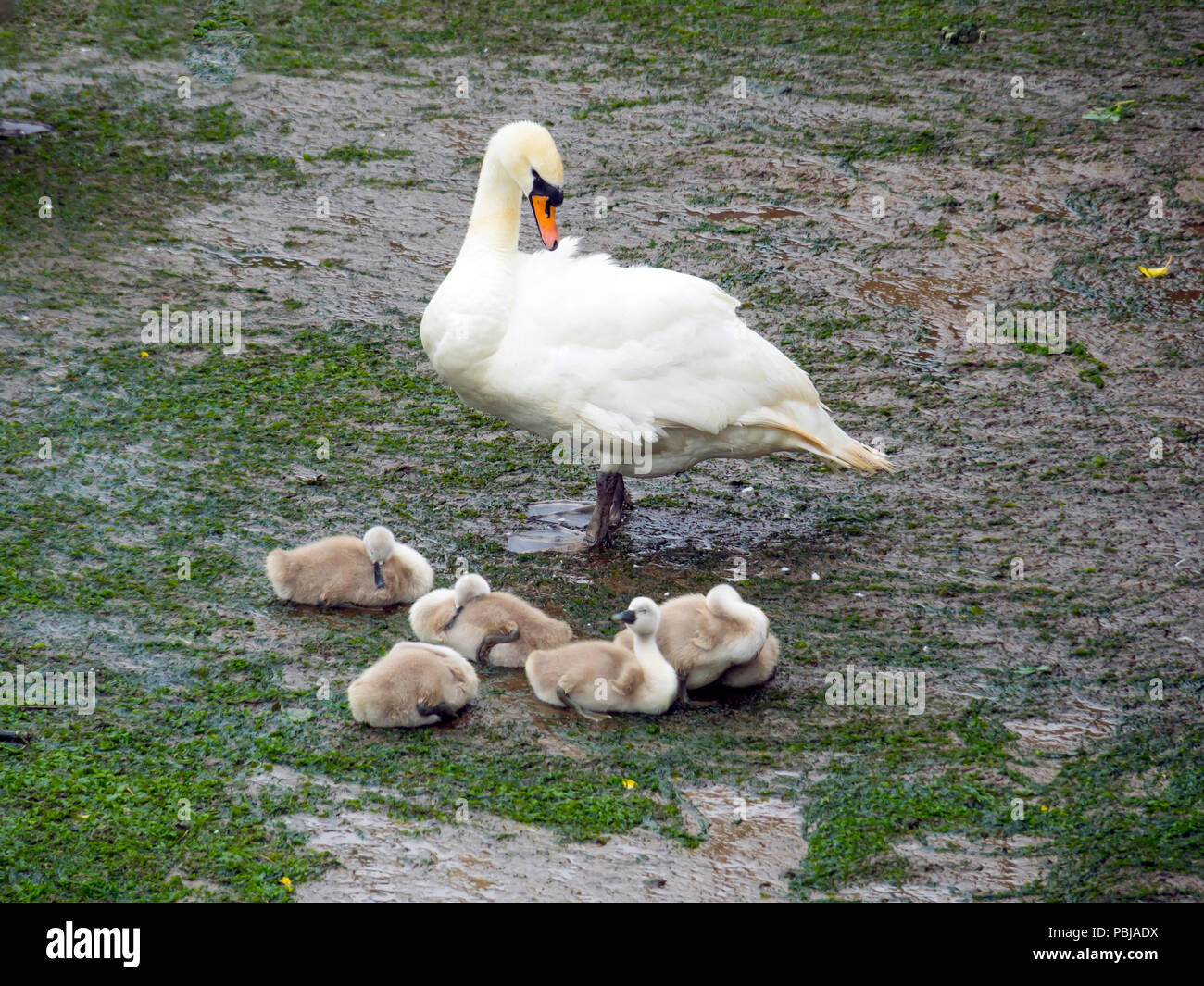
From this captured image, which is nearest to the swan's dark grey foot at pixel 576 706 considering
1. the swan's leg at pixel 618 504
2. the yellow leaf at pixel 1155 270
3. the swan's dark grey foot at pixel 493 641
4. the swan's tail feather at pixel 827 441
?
the swan's dark grey foot at pixel 493 641

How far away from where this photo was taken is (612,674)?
4.92 meters

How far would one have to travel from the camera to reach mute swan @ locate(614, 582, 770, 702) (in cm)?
502

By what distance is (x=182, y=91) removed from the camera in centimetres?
1080

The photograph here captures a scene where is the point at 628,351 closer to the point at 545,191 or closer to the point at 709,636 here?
the point at 545,191

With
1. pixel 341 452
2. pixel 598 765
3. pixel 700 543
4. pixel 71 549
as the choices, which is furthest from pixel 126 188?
pixel 598 765

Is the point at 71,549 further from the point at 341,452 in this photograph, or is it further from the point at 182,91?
the point at 182,91

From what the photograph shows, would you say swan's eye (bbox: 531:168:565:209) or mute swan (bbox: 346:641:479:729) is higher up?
swan's eye (bbox: 531:168:565:209)

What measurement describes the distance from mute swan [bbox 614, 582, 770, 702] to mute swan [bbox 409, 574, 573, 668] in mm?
324

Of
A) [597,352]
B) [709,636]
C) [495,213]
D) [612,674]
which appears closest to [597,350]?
[597,352]

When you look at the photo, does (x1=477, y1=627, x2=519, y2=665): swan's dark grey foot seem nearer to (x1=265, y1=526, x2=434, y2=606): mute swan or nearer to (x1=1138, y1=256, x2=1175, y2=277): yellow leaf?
(x1=265, y1=526, x2=434, y2=606): mute swan

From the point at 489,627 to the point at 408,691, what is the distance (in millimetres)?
602

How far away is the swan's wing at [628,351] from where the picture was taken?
19.4 feet

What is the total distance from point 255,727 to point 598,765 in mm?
1239

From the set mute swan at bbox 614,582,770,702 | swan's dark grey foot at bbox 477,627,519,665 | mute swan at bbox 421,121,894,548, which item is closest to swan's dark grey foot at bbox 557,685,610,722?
mute swan at bbox 614,582,770,702
